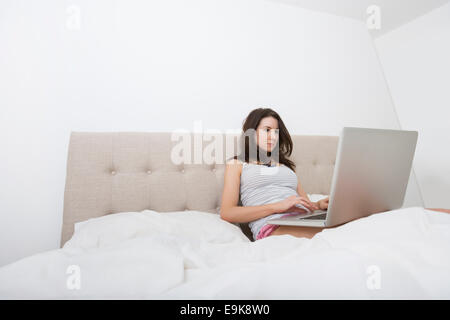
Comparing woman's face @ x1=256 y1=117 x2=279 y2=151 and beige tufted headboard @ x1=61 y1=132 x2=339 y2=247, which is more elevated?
woman's face @ x1=256 y1=117 x2=279 y2=151

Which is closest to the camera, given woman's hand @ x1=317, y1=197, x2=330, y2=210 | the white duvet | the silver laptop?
the white duvet

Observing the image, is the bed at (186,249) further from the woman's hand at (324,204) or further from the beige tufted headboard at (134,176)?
the woman's hand at (324,204)

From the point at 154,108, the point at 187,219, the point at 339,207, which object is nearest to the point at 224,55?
the point at 154,108

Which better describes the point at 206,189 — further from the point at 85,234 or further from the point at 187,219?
the point at 85,234

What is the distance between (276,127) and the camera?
1405mm

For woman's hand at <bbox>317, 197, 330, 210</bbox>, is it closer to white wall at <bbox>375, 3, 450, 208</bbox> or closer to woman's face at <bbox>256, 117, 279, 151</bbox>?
woman's face at <bbox>256, 117, 279, 151</bbox>

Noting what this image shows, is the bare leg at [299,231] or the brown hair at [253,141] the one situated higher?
the brown hair at [253,141]

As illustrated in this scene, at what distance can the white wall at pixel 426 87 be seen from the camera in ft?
6.07

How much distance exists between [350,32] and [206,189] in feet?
5.92

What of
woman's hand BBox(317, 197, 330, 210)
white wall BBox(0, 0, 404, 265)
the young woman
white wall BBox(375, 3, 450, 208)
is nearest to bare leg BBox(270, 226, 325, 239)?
the young woman

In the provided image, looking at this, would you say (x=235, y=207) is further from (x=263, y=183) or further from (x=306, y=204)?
(x=306, y=204)

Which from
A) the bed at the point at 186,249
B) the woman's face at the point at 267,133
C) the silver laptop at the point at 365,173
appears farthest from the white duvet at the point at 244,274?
the woman's face at the point at 267,133

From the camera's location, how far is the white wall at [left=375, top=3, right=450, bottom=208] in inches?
72.9

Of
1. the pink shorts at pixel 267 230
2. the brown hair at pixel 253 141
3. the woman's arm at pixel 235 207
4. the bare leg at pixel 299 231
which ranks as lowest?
the pink shorts at pixel 267 230
